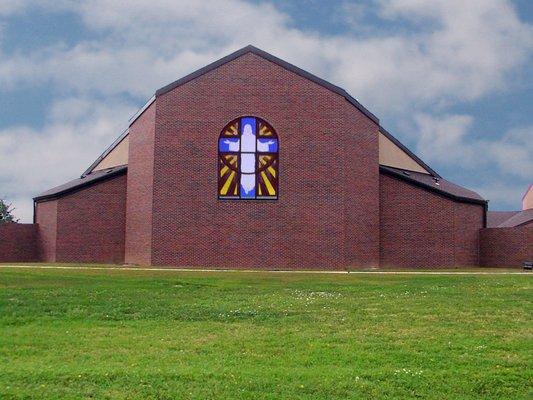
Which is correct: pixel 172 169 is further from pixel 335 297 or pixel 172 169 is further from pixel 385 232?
pixel 335 297

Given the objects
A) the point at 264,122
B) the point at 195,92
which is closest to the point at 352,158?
the point at 264,122

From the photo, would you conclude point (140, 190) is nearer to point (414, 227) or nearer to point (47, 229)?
point (47, 229)

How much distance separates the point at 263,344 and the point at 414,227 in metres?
29.3

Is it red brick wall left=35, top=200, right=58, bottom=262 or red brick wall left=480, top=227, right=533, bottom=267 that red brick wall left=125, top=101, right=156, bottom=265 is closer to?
red brick wall left=35, top=200, right=58, bottom=262

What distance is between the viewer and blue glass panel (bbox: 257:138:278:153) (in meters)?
37.2

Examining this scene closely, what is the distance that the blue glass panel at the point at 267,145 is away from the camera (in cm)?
3716

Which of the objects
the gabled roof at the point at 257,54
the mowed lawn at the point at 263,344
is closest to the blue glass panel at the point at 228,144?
the gabled roof at the point at 257,54

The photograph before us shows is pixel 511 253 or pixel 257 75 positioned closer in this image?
pixel 257 75

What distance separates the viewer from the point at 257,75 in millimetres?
37219

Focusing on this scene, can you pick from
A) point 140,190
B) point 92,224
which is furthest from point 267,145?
point 92,224

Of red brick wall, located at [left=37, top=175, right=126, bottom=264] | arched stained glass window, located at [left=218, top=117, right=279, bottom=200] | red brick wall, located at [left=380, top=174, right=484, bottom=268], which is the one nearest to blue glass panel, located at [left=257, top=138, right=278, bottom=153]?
arched stained glass window, located at [left=218, top=117, right=279, bottom=200]

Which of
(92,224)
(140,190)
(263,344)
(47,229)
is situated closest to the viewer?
(263,344)

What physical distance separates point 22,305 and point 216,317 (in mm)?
4597

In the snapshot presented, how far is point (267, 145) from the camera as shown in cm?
3722
